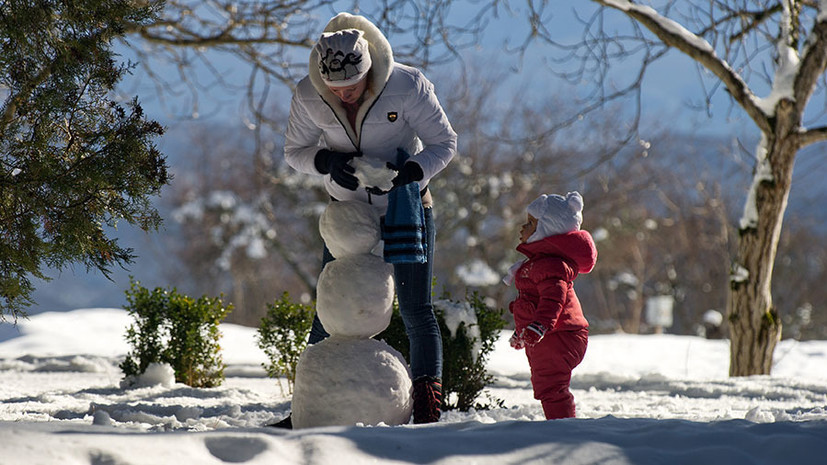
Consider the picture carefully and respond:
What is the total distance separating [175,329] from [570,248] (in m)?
3.54

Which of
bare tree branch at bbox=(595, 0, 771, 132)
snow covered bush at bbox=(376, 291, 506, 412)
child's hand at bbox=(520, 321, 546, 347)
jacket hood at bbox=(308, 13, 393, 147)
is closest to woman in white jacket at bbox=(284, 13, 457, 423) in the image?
jacket hood at bbox=(308, 13, 393, 147)

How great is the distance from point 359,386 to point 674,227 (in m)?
21.8

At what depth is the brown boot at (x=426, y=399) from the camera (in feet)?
11.4

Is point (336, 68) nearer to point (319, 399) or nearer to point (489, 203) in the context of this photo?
point (319, 399)

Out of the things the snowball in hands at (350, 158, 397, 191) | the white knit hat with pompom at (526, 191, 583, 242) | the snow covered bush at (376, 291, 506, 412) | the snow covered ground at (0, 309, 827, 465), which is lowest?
the snow covered ground at (0, 309, 827, 465)

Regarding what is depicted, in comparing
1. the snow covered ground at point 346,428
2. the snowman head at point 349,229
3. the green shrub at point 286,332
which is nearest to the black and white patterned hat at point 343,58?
the snowman head at point 349,229

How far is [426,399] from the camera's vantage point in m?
3.50

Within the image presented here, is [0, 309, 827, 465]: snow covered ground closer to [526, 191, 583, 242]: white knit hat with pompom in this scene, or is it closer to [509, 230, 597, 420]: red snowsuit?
[509, 230, 597, 420]: red snowsuit

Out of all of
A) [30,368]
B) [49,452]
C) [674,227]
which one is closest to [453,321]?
[49,452]

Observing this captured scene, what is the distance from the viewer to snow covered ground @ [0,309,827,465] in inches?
83.7

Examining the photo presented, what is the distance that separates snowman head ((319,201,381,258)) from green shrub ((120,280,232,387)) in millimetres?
2743

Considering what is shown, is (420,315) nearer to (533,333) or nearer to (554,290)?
(533,333)

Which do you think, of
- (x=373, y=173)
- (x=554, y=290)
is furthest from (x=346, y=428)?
(x=554, y=290)

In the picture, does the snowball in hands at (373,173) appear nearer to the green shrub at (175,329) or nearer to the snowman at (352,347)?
the snowman at (352,347)
